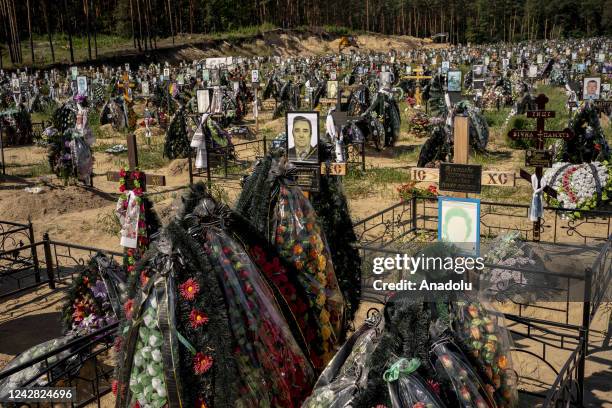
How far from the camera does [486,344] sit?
3.17 meters

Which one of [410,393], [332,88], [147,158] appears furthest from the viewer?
[332,88]

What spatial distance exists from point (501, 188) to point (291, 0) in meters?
66.8

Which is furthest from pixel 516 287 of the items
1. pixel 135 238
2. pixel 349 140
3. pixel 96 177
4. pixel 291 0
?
pixel 291 0

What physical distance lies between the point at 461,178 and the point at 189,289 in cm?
374

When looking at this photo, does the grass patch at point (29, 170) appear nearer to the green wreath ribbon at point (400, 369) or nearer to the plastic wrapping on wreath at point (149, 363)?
the plastic wrapping on wreath at point (149, 363)

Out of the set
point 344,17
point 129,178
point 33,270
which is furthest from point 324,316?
point 344,17

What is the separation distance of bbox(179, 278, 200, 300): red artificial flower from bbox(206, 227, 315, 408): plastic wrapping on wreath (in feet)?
0.90

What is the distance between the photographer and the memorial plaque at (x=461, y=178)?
239 inches

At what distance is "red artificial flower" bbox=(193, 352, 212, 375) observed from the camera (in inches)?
128

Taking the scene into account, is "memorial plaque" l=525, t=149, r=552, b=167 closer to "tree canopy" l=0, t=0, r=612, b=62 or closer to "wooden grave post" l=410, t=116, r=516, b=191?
"wooden grave post" l=410, t=116, r=516, b=191

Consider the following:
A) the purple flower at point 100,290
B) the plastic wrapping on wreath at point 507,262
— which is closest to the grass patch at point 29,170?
the purple flower at point 100,290

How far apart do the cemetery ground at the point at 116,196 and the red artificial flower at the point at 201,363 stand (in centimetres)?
101

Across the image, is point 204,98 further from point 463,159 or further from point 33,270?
point 463,159

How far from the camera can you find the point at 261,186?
4625 millimetres
